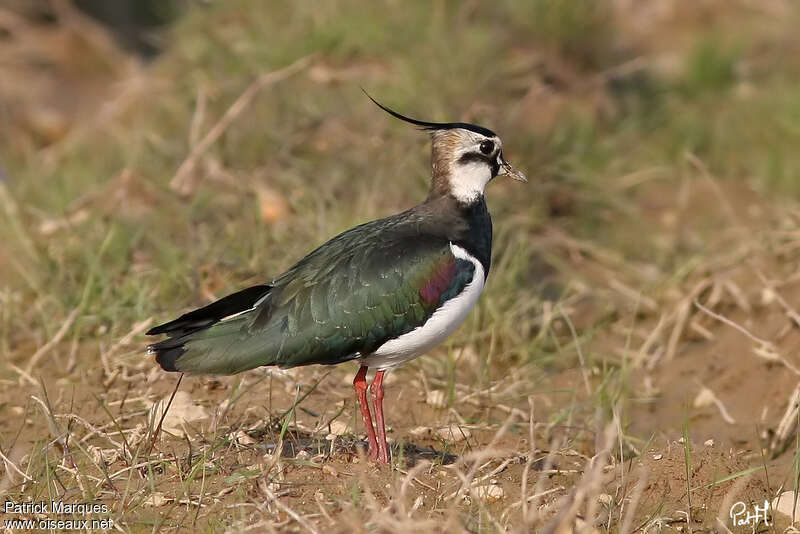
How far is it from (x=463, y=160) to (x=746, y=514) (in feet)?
5.52

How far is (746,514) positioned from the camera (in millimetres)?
3844

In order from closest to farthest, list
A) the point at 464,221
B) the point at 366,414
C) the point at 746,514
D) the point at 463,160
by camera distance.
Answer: the point at 746,514, the point at 366,414, the point at 464,221, the point at 463,160

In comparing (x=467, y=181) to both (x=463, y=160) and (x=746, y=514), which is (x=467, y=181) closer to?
(x=463, y=160)

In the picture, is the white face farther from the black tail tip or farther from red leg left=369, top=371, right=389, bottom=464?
the black tail tip

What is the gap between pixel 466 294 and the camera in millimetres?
4129

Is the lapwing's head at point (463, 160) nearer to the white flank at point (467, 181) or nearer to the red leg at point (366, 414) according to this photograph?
the white flank at point (467, 181)

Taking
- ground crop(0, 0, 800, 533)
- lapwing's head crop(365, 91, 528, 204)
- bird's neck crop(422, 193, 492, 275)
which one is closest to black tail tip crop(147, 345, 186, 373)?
ground crop(0, 0, 800, 533)

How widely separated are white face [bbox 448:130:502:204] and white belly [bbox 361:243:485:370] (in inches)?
17.0

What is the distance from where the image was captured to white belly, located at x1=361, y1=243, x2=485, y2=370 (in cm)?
405

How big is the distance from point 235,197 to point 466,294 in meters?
2.61

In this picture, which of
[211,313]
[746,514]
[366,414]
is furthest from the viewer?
[366,414]

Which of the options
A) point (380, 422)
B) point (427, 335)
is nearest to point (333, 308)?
point (427, 335)

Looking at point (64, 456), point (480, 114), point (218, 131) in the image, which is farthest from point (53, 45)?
point (64, 456)

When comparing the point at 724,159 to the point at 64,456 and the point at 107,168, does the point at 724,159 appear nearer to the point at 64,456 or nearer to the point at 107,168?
the point at 107,168
